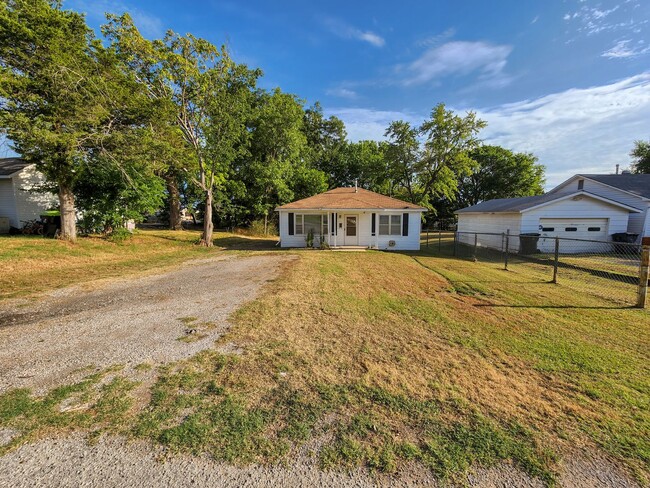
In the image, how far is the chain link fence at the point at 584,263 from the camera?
6.55 m

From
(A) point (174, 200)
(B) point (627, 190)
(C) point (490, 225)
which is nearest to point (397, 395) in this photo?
(C) point (490, 225)

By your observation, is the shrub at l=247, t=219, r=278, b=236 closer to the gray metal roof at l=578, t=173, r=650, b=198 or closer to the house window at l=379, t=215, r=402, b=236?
the house window at l=379, t=215, r=402, b=236

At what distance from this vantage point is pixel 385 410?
2.58 metres

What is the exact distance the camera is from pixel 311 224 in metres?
16.0

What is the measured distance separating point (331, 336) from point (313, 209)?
11.5 m

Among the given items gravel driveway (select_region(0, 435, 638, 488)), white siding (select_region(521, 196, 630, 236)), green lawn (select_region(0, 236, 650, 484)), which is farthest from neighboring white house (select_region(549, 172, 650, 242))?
gravel driveway (select_region(0, 435, 638, 488))

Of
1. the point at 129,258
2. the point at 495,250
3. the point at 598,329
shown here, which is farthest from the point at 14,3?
the point at 495,250

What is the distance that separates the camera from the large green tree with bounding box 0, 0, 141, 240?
9.54 meters

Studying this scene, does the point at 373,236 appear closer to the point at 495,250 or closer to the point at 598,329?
the point at 495,250

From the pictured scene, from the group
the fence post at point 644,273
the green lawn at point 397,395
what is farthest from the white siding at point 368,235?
the green lawn at point 397,395

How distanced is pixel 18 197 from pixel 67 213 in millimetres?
6300

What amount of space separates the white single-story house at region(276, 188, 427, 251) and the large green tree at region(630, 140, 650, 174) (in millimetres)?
33743

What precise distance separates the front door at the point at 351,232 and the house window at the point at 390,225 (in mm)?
1347

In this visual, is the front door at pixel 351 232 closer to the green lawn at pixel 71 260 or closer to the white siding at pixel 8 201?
the green lawn at pixel 71 260
